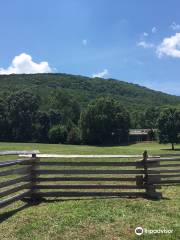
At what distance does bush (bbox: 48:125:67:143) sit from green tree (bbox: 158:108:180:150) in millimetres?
25065

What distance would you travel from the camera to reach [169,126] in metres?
83.9

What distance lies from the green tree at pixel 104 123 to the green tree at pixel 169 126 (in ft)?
69.0

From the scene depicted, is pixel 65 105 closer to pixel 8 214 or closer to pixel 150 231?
pixel 8 214

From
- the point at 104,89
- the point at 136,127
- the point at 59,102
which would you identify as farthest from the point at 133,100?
the point at 59,102

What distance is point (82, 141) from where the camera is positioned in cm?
10144

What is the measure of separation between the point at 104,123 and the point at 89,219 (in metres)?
95.7

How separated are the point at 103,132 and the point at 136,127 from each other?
166 ft

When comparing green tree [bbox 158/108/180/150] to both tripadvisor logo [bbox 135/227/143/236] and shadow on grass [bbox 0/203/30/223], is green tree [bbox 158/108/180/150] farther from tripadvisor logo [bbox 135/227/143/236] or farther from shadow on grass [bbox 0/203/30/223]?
tripadvisor logo [bbox 135/227/143/236]

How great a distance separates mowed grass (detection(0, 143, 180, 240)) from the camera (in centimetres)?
905

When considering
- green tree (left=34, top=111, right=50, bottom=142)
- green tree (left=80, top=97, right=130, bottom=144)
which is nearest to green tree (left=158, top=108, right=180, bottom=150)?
green tree (left=80, top=97, right=130, bottom=144)

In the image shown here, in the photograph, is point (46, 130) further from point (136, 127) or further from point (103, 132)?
point (136, 127)

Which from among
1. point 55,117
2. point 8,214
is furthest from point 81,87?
point 8,214

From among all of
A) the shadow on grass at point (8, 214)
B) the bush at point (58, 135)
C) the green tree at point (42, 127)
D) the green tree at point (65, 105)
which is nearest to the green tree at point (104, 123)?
the bush at point (58, 135)

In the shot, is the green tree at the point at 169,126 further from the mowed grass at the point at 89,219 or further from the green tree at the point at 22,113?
the mowed grass at the point at 89,219
